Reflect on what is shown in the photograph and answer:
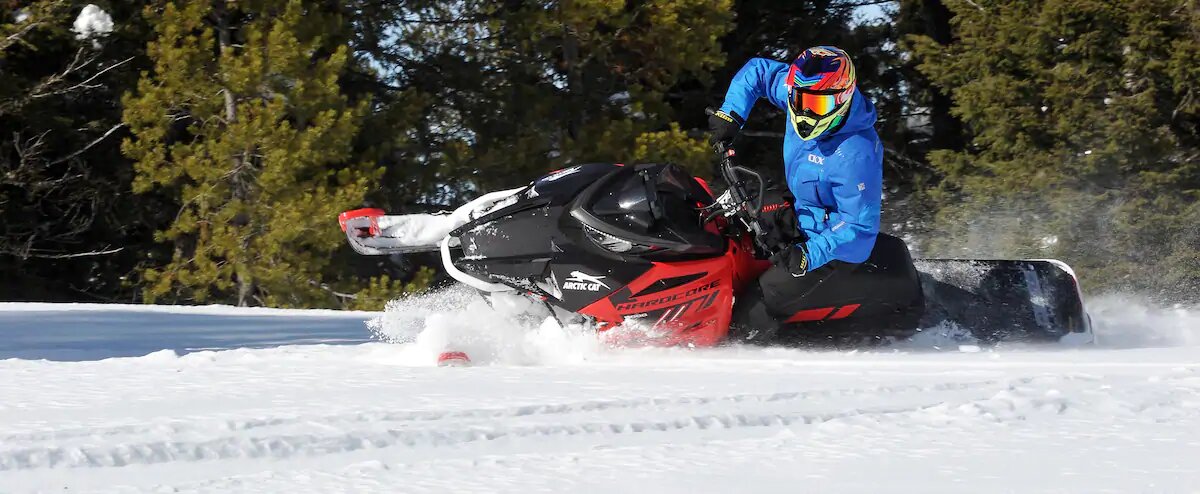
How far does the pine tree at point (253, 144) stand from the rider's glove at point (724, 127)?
7066 millimetres

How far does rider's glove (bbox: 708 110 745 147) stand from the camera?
5.11 m

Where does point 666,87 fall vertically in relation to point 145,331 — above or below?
above

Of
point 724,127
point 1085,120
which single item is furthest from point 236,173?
point 1085,120

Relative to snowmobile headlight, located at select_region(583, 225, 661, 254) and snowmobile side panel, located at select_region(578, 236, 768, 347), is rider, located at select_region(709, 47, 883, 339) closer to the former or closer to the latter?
snowmobile side panel, located at select_region(578, 236, 768, 347)

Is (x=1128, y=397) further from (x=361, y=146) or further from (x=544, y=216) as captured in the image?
(x=361, y=146)

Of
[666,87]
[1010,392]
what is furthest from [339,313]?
[666,87]

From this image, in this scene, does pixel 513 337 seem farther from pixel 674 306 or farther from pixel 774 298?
pixel 774 298

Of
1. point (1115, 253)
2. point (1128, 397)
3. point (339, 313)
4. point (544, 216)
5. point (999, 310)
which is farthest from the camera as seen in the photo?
point (1115, 253)

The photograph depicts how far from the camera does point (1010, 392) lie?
3.82 metres

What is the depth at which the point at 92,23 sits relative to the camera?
40.4ft

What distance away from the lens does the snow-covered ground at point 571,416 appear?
8.99ft

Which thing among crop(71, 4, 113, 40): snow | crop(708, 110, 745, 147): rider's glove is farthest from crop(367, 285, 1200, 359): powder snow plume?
crop(71, 4, 113, 40): snow

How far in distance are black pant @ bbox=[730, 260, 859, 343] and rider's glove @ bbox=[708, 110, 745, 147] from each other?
592 millimetres

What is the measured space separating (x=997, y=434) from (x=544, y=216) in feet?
7.16
